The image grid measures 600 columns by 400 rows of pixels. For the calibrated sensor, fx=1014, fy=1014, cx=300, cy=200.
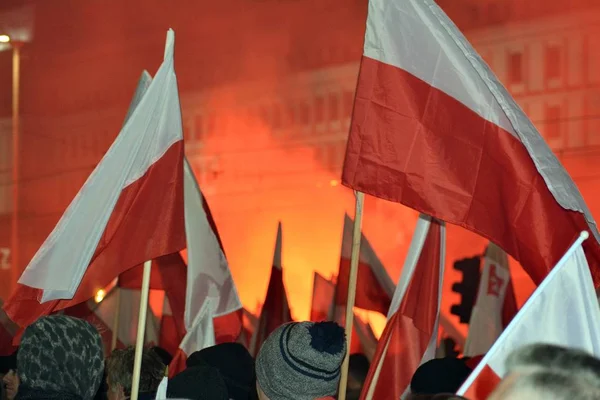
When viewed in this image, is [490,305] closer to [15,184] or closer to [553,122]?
[553,122]

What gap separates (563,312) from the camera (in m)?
2.07

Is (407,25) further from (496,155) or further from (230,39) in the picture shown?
(230,39)

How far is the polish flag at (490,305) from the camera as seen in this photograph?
16.4 feet

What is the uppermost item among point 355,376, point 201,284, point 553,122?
point 553,122

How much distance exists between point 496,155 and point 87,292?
138 cm

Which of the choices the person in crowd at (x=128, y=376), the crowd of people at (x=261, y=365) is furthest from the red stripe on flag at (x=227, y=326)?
the crowd of people at (x=261, y=365)

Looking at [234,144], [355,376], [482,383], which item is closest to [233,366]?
[482,383]

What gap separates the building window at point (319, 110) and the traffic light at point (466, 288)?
5950mm

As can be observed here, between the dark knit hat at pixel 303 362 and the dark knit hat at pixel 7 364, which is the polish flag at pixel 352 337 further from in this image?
the dark knit hat at pixel 303 362

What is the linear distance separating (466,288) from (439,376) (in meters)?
3.57

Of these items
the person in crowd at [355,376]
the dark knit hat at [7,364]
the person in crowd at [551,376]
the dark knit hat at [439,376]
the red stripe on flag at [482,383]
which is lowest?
the person in crowd at [355,376]

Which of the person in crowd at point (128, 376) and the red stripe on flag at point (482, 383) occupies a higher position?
the red stripe on flag at point (482, 383)

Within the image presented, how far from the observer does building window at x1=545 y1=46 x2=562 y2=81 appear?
415 inches

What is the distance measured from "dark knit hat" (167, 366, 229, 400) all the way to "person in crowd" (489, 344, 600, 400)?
1011mm
